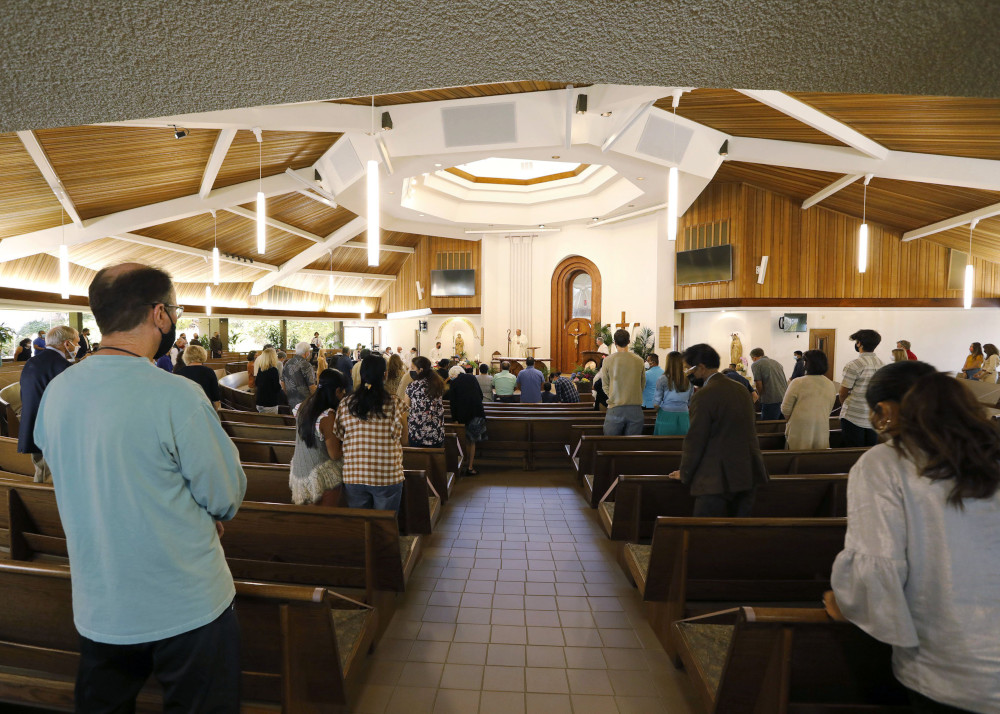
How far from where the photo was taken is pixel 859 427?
4.61 m

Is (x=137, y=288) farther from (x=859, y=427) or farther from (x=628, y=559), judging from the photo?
(x=859, y=427)

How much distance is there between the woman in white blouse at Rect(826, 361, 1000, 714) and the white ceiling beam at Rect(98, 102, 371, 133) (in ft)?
22.1

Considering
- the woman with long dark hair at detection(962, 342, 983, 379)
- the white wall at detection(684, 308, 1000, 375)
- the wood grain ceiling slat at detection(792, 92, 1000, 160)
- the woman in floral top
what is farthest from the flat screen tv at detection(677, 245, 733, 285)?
the woman in floral top

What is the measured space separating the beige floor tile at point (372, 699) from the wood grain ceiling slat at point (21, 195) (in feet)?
22.8

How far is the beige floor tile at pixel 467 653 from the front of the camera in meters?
2.64

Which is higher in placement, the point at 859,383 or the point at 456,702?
the point at 859,383

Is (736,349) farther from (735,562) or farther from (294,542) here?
(294,542)

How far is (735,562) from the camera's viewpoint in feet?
8.62

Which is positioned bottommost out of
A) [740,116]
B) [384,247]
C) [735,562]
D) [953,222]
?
[735,562]

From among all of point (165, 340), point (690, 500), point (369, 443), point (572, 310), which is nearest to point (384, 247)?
point (572, 310)

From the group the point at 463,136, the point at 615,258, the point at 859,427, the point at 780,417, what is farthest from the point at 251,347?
the point at 859,427

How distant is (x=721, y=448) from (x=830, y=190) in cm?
987

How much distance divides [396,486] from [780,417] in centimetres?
537

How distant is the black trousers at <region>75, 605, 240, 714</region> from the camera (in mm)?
1277
